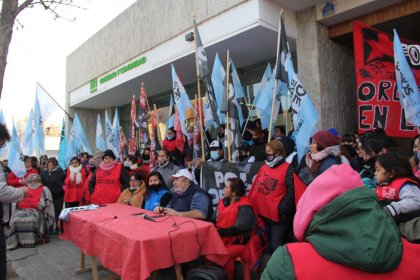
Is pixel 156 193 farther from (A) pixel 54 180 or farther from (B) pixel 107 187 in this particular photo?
(A) pixel 54 180

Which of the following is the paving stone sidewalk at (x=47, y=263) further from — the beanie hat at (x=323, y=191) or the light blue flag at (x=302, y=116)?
the beanie hat at (x=323, y=191)

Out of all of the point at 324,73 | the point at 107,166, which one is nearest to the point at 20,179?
the point at 107,166

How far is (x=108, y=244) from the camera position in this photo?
12.3ft

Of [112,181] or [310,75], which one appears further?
[310,75]

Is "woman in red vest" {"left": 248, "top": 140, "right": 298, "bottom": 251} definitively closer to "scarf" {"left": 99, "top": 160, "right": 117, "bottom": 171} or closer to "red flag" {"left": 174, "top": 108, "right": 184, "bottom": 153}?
"scarf" {"left": 99, "top": 160, "right": 117, "bottom": 171}

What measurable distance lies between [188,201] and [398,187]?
2.62 metres

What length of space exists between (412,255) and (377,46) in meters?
5.76

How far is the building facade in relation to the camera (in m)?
7.15

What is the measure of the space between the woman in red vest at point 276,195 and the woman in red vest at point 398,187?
132 centimetres

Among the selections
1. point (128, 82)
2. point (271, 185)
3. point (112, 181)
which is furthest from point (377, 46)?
point (128, 82)

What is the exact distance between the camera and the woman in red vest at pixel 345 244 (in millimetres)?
1212

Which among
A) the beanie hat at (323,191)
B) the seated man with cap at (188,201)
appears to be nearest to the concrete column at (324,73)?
the seated man with cap at (188,201)

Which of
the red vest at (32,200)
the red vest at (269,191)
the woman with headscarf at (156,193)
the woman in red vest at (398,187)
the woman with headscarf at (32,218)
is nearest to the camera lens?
the woman in red vest at (398,187)

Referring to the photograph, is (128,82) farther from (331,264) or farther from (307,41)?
(331,264)
